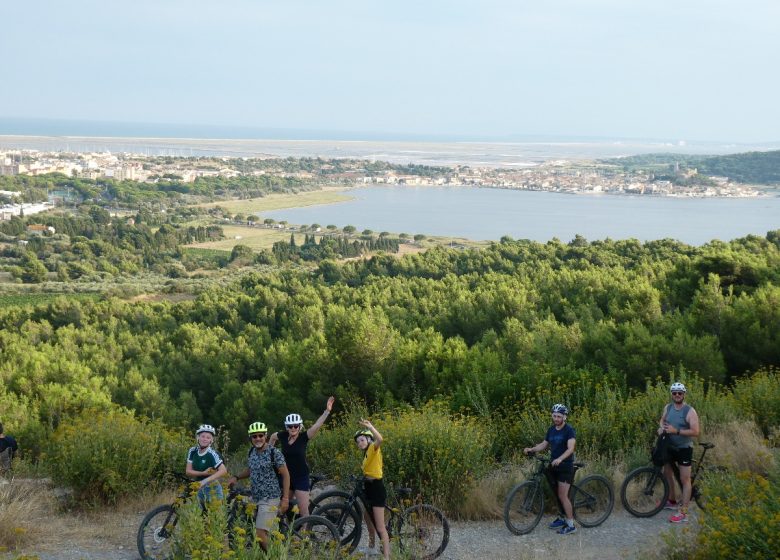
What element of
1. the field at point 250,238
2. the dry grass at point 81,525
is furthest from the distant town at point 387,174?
the dry grass at point 81,525

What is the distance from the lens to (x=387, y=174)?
141m

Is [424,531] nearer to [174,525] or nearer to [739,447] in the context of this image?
[174,525]

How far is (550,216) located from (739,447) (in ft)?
267

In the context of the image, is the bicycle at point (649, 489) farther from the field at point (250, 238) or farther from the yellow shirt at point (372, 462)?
the field at point (250, 238)

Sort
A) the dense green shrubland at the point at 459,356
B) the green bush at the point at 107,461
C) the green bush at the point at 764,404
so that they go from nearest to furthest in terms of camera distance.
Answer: the green bush at the point at 107,461, the green bush at the point at 764,404, the dense green shrubland at the point at 459,356

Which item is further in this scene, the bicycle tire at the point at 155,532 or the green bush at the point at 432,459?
the green bush at the point at 432,459

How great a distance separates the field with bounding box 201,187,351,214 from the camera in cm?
9190

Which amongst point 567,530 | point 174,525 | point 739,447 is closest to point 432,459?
point 567,530

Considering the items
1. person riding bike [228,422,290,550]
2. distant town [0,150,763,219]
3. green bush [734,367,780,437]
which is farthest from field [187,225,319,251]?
person riding bike [228,422,290,550]

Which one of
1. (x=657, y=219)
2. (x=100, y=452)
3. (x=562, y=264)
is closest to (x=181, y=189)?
(x=657, y=219)

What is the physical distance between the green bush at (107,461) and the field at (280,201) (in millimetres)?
80807

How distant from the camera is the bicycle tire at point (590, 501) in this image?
6527 mm

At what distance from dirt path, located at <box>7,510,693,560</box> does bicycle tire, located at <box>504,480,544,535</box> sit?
0.27ft

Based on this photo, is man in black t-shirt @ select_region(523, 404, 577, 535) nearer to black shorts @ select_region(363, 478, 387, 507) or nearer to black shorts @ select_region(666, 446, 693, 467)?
black shorts @ select_region(666, 446, 693, 467)
